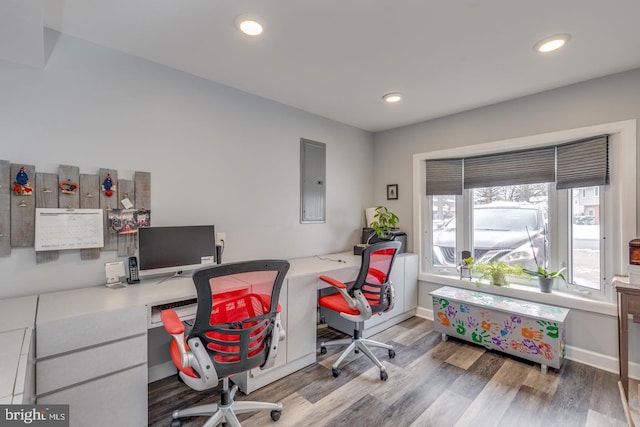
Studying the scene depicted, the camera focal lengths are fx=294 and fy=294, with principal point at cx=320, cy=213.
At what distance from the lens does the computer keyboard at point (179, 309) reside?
178cm

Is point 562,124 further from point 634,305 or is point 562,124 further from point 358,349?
point 358,349

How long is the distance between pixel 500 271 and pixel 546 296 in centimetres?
43

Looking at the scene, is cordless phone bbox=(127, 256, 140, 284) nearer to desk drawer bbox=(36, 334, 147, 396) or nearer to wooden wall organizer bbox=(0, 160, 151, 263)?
wooden wall organizer bbox=(0, 160, 151, 263)

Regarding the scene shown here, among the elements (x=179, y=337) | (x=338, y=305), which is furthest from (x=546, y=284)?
(x=179, y=337)

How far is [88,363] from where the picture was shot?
151cm

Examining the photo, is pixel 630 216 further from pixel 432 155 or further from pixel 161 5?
pixel 161 5

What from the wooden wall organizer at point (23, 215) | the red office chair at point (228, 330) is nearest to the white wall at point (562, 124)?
the red office chair at point (228, 330)

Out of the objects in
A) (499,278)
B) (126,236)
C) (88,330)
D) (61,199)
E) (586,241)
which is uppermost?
(61,199)

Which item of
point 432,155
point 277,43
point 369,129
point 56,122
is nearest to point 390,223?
point 432,155

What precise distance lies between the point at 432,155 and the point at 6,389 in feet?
12.3

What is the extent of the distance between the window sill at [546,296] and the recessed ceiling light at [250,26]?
312cm

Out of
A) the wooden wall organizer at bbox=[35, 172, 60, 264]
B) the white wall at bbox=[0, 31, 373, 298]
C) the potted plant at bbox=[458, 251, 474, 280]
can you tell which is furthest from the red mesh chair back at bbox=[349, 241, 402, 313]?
the wooden wall organizer at bbox=[35, 172, 60, 264]

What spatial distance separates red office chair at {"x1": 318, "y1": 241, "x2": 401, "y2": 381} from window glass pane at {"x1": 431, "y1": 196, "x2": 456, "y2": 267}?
57.8 inches

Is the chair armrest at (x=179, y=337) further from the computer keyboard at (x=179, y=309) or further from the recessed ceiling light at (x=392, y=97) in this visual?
the recessed ceiling light at (x=392, y=97)
